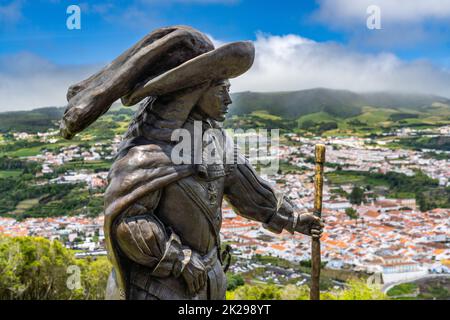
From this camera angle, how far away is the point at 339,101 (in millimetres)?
77125

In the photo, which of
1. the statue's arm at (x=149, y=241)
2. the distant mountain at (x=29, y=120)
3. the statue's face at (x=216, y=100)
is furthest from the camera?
the distant mountain at (x=29, y=120)

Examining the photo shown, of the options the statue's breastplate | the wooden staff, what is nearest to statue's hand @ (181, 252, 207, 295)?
the statue's breastplate

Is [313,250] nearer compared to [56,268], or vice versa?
[313,250]

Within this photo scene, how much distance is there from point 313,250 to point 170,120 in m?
1.80

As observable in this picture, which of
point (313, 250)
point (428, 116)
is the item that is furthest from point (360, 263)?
point (428, 116)

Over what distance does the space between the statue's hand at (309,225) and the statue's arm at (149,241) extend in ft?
3.97

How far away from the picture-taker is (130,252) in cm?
372

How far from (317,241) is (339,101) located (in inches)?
2956

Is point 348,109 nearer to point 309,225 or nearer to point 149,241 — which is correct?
point 309,225

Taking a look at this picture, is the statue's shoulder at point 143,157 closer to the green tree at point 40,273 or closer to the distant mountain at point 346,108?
the green tree at point 40,273

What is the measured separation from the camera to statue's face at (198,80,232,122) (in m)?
3.99

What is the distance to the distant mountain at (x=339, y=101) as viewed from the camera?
230 feet

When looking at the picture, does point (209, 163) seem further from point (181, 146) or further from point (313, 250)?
point (313, 250)

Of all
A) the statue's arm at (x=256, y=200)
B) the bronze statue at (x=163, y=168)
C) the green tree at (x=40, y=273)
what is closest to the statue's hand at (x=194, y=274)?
the bronze statue at (x=163, y=168)
